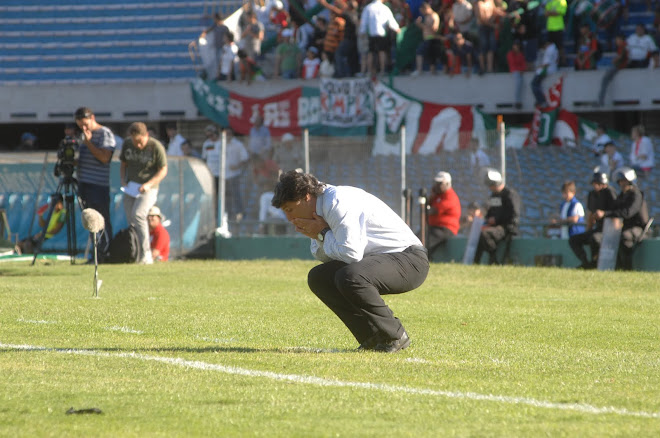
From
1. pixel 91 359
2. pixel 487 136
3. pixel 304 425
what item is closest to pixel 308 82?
pixel 487 136

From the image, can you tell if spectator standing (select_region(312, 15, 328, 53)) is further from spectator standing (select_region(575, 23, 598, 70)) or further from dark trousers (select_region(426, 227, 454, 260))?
dark trousers (select_region(426, 227, 454, 260))

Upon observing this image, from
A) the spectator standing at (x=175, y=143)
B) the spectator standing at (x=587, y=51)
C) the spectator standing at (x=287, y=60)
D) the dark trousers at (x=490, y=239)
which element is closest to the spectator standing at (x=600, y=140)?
the spectator standing at (x=587, y=51)

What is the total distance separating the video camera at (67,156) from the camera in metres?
15.6

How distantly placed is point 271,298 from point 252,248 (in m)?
8.01

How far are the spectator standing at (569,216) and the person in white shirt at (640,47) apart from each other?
273 inches

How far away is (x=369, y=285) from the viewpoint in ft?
22.8

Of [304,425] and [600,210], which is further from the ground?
[304,425]

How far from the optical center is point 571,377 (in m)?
6.30

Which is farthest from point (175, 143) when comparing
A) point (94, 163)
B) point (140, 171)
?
point (140, 171)

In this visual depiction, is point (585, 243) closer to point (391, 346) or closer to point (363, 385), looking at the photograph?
point (391, 346)

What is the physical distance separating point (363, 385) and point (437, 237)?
12.3 metres

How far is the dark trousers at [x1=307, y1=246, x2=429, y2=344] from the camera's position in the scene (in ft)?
22.8

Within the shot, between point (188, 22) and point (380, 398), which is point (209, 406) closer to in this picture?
point (380, 398)

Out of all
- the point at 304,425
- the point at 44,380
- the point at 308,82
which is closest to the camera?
the point at 304,425
